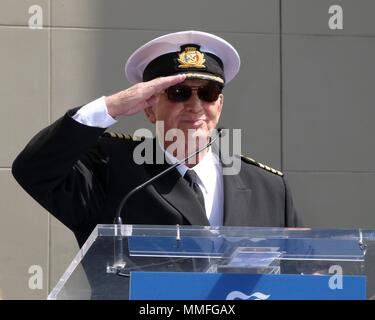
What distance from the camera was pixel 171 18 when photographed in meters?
5.27

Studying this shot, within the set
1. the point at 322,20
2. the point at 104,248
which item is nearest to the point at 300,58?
the point at 322,20

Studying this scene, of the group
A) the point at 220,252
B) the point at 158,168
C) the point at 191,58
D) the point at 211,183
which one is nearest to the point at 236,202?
the point at 211,183

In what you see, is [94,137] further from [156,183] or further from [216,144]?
[216,144]

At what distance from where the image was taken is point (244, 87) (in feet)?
17.5

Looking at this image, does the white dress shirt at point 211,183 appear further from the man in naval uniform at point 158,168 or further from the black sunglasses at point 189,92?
the black sunglasses at point 189,92

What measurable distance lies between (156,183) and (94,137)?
35 centimetres

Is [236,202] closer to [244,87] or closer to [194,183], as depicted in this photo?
[194,183]

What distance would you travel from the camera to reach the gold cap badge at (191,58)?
2771 millimetres

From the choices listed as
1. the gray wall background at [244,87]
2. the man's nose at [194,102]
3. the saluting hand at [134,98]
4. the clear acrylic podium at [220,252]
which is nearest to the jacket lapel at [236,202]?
the man's nose at [194,102]

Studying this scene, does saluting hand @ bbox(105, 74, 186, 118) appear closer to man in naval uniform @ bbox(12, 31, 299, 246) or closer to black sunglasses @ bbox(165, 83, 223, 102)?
man in naval uniform @ bbox(12, 31, 299, 246)

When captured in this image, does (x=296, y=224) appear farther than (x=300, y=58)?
No

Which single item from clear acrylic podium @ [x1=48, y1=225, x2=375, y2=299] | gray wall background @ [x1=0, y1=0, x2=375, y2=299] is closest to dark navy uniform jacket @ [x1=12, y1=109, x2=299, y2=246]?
clear acrylic podium @ [x1=48, y1=225, x2=375, y2=299]

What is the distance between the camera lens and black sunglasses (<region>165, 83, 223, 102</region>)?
2629 mm

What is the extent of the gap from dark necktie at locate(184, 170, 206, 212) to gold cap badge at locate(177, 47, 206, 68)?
330mm
